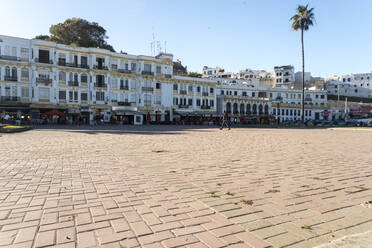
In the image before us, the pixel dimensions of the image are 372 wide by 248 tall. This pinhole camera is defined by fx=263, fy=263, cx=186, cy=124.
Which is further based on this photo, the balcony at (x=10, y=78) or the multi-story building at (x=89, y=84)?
the multi-story building at (x=89, y=84)

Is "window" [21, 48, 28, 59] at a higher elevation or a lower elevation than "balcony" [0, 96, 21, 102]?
higher

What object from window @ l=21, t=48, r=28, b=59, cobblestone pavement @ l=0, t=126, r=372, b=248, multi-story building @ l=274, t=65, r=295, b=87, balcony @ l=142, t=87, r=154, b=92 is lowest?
cobblestone pavement @ l=0, t=126, r=372, b=248

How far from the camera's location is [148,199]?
3.75 metres

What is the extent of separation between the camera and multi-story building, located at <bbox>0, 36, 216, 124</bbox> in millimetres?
36812

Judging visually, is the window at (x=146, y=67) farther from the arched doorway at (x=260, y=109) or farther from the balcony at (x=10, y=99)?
the arched doorway at (x=260, y=109)

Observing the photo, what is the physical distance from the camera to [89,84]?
42.0 m

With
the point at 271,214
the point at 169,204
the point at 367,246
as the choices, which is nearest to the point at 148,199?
the point at 169,204

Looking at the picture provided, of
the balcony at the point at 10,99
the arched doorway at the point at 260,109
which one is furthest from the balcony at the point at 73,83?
the arched doorway at the point at 260,109

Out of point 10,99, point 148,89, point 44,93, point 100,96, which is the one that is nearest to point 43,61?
point 44,93

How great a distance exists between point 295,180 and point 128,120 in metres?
41.5

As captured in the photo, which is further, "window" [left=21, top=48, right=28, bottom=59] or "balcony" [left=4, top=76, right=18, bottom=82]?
"window" [left=21, top=48, right=28, bottom=59]

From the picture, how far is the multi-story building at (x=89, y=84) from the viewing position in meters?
36.8

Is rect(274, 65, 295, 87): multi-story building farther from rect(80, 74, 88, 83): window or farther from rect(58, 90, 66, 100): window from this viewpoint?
A: rect(58, 90, 66, 100): window

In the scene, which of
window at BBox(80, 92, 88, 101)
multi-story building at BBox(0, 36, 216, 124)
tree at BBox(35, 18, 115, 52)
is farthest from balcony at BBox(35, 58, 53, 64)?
tree at BBox(35, 18, 115, 52)
